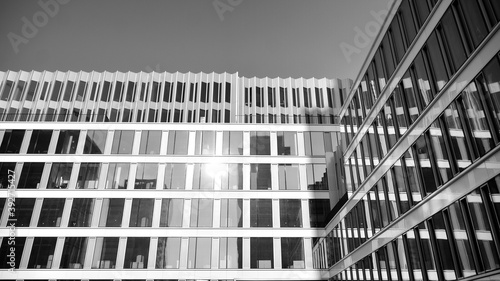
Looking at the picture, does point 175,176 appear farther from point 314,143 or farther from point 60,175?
point 314,143

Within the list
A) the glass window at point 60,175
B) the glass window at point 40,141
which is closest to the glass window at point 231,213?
the glass window at point 60,175

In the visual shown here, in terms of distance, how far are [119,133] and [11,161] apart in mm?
12152

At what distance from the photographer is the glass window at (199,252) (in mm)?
39156

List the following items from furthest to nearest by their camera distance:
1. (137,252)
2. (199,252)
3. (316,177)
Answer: (316,177) → (199,252) → (137,252)

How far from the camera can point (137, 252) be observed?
1559 inches

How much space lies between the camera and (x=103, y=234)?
1581 inches

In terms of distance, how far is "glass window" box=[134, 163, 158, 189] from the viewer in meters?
43.2

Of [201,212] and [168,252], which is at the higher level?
[201,212]

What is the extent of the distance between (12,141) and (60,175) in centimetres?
786

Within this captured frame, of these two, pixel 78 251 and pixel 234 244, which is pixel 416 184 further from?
pixel 78 251

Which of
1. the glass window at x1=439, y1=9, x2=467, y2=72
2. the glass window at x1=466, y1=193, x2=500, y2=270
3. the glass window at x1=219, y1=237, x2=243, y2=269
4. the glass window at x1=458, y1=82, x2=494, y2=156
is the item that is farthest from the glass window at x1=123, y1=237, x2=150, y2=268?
the glass window at x1=439, y1=9, x2=467, y2=72

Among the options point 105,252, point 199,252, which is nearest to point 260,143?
point 199,252

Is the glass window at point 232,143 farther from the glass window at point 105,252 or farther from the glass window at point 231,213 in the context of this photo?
the glass window at point 105,252

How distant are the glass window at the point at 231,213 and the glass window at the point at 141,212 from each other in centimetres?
774
